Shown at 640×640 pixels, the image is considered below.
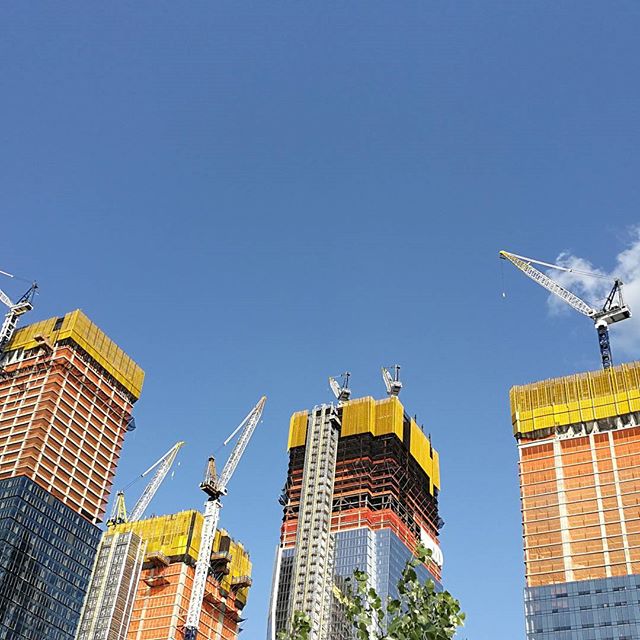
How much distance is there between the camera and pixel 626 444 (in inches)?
7854

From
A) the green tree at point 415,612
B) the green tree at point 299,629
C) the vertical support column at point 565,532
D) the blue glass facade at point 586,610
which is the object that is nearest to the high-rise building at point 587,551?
the blue glass facade at point 586,610

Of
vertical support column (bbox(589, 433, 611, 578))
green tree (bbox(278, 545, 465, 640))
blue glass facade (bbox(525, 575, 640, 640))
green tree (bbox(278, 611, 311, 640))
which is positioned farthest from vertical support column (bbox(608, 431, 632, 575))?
green tree (bbox(278, 545, 465, 640))

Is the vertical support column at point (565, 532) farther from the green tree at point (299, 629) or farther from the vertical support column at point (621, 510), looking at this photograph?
the green tree at point (299, 629)

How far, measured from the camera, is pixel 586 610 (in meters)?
175

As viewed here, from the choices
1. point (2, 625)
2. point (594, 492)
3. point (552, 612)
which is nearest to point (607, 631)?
point (552, 612)

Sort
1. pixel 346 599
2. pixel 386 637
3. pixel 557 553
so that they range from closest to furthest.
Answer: pixel 386 637 < pixel 346 599 < pixel 557 553

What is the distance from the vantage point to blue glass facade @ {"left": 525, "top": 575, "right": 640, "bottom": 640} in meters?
171

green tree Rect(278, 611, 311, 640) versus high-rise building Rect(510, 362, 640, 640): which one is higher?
high-rise building Rect(510, 362, 640, 640)

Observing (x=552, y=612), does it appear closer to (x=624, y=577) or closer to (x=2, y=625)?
(x=624, y=577)

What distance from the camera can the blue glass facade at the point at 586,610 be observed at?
170875 millimetres

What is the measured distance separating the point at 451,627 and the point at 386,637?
2.39 meters

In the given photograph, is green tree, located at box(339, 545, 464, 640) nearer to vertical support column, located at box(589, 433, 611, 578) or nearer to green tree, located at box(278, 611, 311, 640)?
green tree, located at box(278, 611, 311, 640)

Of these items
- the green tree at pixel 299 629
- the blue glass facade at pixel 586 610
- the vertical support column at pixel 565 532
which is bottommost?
the green tree at pixel 299 629

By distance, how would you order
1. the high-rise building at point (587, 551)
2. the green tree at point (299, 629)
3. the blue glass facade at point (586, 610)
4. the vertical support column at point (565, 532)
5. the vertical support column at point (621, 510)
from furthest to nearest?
the vertical support column at point (565, 532), the vertical support column at point (621, 510), the high-rise building at point (587, 551), the blue glass facade at point (586, 610), the green tree at point (299, 629)
